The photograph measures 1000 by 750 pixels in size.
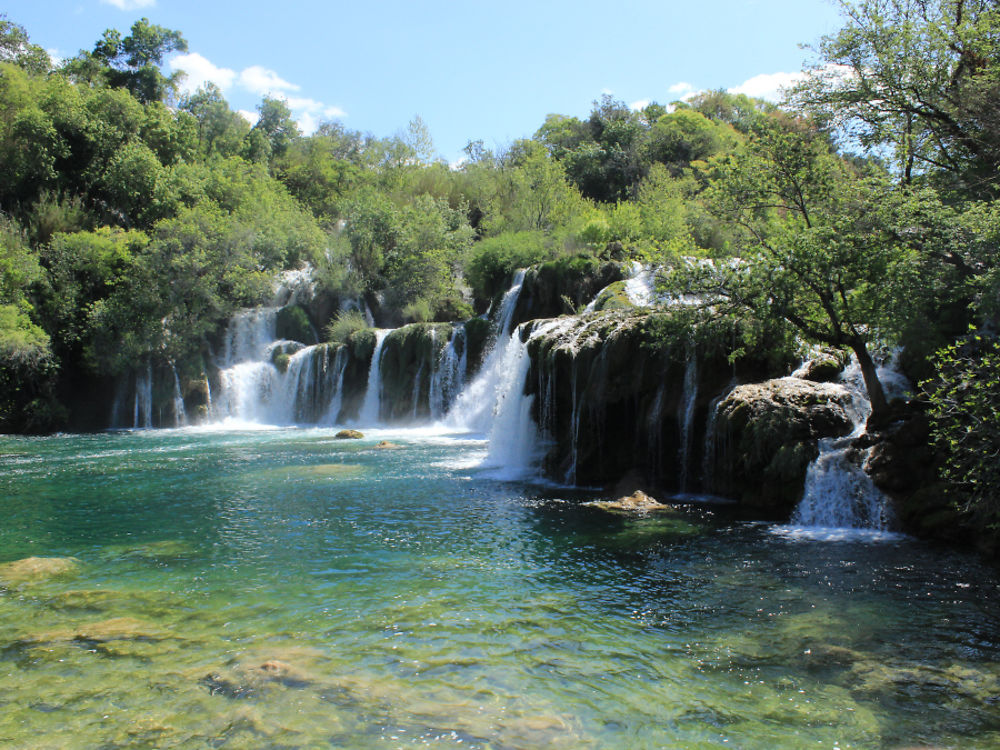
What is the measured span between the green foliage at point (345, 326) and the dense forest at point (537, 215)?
12 centimetres

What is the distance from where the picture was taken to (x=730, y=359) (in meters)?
12.2

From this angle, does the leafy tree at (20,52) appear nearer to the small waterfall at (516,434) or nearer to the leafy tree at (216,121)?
the leafy tree at (216,121)

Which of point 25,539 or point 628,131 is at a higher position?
point 628,131

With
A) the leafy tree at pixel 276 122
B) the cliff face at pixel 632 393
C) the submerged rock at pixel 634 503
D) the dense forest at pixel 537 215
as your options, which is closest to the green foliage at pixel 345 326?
the dense forest at pixel 537 215

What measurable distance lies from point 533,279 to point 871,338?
1636cm

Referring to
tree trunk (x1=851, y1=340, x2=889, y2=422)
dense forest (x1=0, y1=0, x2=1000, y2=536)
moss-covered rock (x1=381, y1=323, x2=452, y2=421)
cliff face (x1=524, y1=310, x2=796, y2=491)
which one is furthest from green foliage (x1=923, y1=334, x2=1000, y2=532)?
moss-covered rock (x1=381, y1=323, x2=452, y2=421)

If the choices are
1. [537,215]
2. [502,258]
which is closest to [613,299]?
[502,258]

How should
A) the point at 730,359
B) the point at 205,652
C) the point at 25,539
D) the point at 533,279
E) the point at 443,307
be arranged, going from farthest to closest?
the point at 443,307
the point at 533,279
the point at 730,359
the point at 25,539
the point at 205,652

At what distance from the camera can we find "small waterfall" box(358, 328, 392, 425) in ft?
94.4

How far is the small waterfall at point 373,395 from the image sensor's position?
94.4 ft

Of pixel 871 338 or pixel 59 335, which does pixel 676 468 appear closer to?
Result: pixel 871 338

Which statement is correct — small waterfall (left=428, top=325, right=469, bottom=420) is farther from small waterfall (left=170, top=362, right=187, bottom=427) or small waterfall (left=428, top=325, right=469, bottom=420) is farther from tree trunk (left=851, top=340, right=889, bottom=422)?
tree trunk (left=851, top=340, right=889, bottom=422)

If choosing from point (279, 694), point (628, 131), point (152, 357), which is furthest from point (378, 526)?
point (628, 131)

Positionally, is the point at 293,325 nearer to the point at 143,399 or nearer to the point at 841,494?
the point at 143,399
